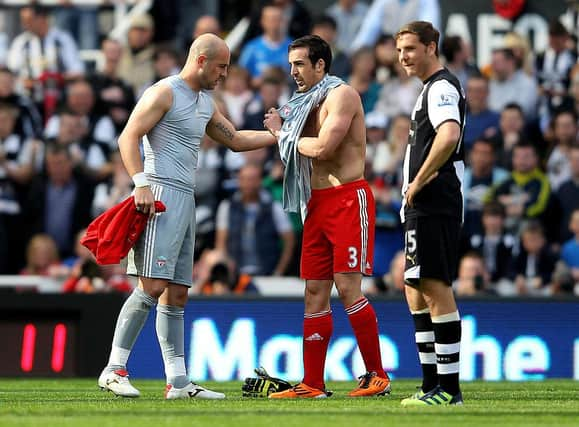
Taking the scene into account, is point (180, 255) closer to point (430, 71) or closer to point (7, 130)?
point (430, 71)

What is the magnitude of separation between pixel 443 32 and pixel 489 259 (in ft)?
14.4

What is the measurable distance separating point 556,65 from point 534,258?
Answer: 325 cm

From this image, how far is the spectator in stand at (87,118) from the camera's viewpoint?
15.9 meters

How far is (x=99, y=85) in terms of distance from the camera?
53.6ft

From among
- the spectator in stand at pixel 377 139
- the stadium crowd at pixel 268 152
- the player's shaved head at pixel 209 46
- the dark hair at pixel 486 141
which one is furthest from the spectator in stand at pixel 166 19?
the player's shaved head at pixel 209 46

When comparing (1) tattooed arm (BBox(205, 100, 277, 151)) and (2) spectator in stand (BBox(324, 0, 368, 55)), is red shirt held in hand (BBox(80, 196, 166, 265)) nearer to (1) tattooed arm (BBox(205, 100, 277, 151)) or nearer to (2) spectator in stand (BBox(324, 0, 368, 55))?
(1) tattooed arm (BBox(205, 100, 277, 151))

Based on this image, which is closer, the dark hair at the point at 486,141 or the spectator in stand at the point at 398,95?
the dark hair at the point at 486,141

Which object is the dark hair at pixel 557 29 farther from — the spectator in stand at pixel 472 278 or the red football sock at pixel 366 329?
the red football sock at pixel 366 329

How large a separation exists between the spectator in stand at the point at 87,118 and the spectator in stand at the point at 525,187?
4579 mm

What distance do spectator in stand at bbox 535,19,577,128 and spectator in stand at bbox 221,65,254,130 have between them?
3.60 meters

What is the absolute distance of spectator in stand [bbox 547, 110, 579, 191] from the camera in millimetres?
15422

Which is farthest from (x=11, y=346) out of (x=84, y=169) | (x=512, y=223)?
(x=512, y=223)

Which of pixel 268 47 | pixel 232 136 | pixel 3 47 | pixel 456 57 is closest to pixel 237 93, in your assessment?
pixel 268 47

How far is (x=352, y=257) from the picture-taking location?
916 centimetres
